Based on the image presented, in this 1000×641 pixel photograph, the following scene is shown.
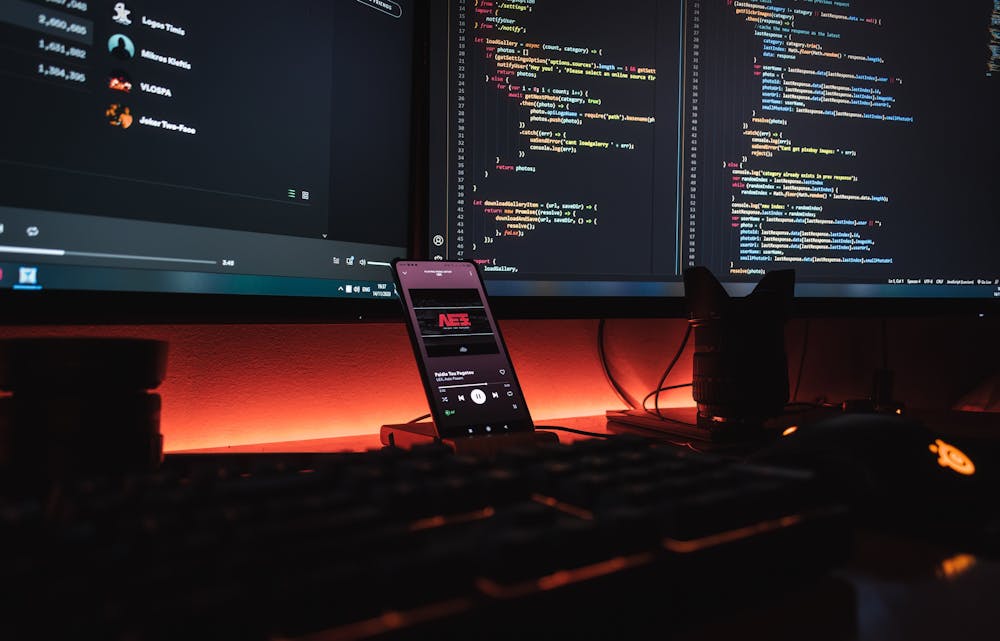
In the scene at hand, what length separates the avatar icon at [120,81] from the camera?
0.54 metres

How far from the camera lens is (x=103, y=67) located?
0.53m

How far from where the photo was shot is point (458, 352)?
2.17 feet

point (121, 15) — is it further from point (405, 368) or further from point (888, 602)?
point (888, 602)

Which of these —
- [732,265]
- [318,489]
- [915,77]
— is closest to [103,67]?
[318,489]

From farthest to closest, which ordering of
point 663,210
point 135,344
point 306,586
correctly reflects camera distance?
1. point 663,210
2. point 135,344
3. point 306,586

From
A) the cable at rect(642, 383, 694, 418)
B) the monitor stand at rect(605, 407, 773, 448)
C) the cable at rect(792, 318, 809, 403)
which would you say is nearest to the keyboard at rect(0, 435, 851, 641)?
the monitor stand at rect(605, 407, 773, 448)

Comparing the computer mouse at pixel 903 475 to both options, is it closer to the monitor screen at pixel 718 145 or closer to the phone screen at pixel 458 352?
the phone screen at pixel 458 352

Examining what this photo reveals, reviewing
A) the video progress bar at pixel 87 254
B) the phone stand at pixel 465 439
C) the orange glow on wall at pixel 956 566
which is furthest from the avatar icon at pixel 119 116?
the orange glow on wall at pixel 956 566

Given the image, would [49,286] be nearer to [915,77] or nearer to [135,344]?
[135,344]

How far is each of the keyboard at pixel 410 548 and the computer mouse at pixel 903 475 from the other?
75 millimetres

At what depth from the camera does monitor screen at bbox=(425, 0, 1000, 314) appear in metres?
0.76

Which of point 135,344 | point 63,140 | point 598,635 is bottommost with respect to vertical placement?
point 598,635

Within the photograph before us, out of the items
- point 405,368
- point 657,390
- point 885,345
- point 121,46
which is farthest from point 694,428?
point 121,46

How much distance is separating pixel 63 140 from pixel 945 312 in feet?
3.37
